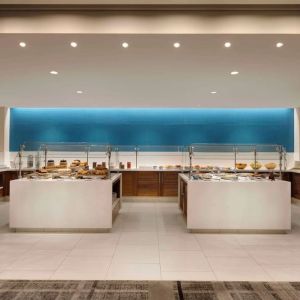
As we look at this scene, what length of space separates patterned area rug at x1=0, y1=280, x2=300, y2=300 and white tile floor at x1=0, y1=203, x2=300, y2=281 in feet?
0.45

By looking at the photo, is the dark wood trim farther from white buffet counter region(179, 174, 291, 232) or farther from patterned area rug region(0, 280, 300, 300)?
patterned area rug region(0, 280, 300, 300)

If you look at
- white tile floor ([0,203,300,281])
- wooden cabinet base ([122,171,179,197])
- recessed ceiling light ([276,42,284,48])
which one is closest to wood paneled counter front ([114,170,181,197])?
wooden cabinet base ([122,171,179,197])

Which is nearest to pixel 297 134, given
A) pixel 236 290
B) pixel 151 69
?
pixel 151 69

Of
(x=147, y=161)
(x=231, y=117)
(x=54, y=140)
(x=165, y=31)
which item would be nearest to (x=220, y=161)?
(x=231, y=117)

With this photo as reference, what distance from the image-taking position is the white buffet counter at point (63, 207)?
4340mm

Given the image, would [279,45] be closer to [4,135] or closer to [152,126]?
[152,126]

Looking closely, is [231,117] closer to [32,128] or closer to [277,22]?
[277,22]

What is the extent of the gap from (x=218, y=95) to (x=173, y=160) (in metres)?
2.52

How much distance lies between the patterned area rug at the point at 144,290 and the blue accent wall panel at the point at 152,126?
5.57 m

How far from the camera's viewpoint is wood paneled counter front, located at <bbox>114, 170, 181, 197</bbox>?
7.32 m

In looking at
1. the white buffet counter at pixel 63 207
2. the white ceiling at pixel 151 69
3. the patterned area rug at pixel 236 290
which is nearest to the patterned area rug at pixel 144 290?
the patterned area rug at pixel 236 290

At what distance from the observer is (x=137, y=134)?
8.00 metres

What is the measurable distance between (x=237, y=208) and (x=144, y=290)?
7.76 feet

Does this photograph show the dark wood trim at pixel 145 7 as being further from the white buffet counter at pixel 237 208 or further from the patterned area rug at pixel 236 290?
the patterned area rug at pixel 236 290
